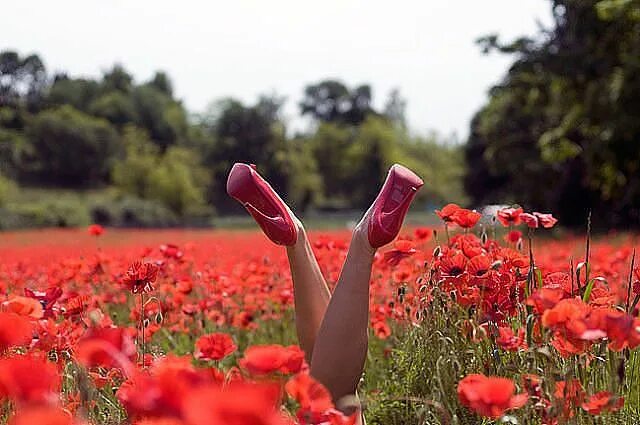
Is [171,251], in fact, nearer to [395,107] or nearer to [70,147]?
[70,147]

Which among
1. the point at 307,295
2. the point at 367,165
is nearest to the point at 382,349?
the point at 307,295

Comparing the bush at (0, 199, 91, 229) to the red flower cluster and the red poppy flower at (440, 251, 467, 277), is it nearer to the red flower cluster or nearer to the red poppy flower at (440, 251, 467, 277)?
the red flower cluster

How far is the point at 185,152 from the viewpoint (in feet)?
161

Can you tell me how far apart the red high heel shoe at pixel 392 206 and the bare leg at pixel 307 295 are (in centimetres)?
31

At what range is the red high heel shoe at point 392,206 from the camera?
2.40 metres

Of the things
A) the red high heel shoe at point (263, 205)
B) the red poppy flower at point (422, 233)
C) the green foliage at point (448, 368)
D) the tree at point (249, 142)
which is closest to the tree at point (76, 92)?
the tree at point (249, 142)

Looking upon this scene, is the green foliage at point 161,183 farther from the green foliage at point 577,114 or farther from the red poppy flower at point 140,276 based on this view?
the red poppy flower at point 140,276

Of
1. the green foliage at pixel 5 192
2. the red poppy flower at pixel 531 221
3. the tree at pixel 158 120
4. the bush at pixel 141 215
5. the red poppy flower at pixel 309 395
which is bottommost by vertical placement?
the bush at pixel 141 215

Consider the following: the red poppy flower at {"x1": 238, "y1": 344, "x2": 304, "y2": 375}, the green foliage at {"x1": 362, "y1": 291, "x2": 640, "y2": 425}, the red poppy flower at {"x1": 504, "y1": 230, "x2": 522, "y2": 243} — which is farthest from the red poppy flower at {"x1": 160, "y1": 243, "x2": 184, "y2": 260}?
the red poppy flower at {"x1": 238, "y1": 344, "x2": 304, "y2": 375}

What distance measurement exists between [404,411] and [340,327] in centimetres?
70

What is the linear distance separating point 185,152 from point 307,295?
47.1 m

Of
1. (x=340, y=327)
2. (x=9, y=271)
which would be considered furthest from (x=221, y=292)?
(x=9, y=271)

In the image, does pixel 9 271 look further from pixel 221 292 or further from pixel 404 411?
pixel 404 411

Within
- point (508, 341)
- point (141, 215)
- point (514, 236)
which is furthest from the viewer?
point (141, 215)
